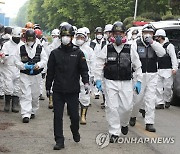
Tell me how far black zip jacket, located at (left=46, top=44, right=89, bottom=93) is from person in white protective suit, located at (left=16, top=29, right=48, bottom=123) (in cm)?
205

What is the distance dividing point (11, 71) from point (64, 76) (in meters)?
3.94

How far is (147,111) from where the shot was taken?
9.12 m

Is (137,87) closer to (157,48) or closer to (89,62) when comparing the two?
(157,48)

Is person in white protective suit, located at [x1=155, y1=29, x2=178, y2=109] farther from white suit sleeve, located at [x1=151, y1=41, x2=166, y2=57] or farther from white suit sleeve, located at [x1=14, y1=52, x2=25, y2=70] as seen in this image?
white suit sleeve, located at [x1=14, y1=52, x2=25, y2=70]

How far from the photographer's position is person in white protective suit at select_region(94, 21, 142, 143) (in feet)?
25.7

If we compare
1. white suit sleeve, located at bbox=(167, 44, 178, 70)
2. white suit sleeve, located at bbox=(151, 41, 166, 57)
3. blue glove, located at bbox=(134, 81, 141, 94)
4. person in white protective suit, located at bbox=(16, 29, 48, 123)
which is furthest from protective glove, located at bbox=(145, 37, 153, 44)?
white suit sleeve, located at bbox=(167, 44, 178, 70)

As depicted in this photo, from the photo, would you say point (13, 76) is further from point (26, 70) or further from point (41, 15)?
point (41, 15)

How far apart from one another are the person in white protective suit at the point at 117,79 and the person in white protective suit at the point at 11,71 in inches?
139

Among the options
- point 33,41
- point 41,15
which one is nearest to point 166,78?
point 33,41

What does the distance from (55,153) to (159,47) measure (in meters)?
3.22

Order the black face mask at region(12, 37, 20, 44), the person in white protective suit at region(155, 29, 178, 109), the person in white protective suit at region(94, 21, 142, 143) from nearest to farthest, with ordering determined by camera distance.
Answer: the person in white protective suit at region(94, 21, 142, 143) → the black face mask at region(12, 37, 20, 44) → the person in white protective suit at region(155, 29, 178, 109)

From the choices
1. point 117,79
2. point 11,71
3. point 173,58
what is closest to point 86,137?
point 117,79

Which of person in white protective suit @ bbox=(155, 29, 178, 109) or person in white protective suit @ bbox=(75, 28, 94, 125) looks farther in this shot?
person in white protective suit @ bbox=(155, 29, 178, 109)

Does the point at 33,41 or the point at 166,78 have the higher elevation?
the point at 33,41
